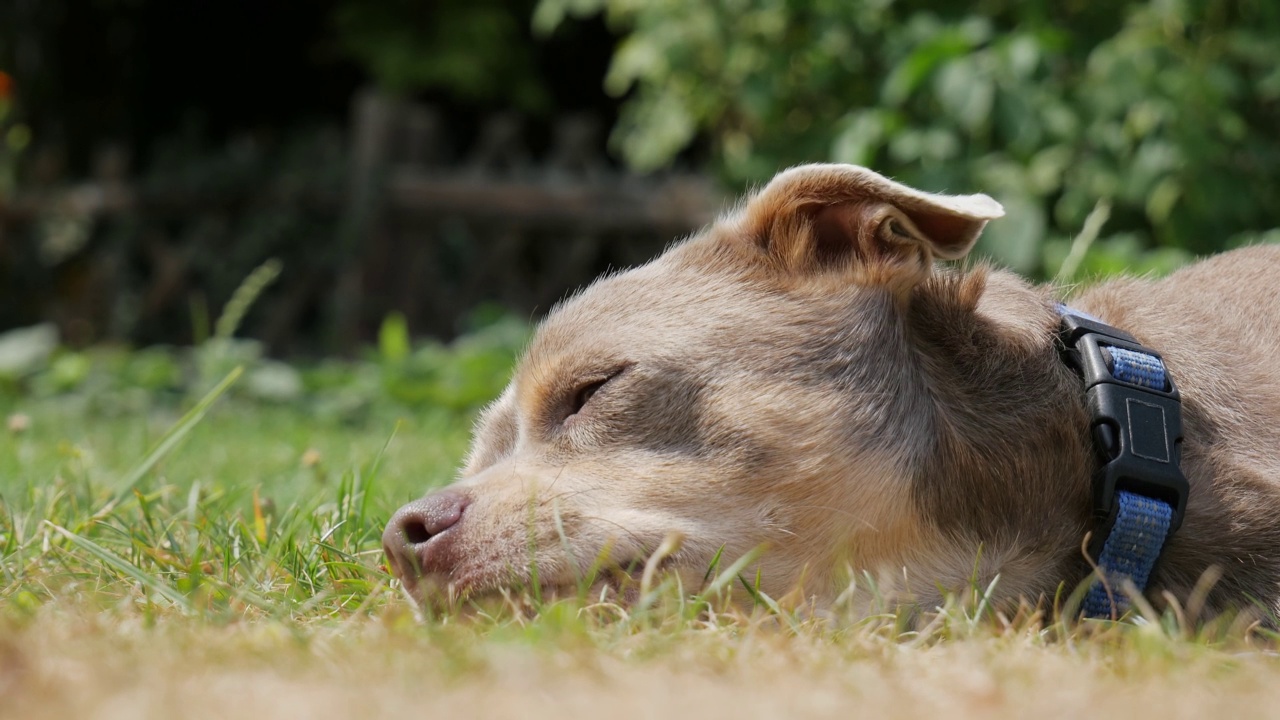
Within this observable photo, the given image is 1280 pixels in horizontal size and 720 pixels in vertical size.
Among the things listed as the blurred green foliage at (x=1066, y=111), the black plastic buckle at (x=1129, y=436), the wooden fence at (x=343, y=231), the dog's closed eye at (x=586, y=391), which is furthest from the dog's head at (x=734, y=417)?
the wooden fence at (x=343, y=231)

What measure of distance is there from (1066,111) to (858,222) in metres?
3.61

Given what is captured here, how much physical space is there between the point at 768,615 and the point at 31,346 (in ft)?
24.4

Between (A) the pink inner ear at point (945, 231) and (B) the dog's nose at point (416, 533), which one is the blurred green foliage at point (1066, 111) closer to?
(A) the pink inner ear at point (945, 231)

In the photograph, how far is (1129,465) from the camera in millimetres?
2732

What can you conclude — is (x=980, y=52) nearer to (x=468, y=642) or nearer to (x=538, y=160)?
(x=468, y=642)

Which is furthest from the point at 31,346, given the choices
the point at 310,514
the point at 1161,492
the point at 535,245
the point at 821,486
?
the point at 1161,492

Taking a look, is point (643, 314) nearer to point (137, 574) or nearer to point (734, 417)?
point (734, 417)

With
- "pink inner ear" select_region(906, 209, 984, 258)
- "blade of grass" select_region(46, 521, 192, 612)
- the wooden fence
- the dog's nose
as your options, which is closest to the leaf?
the wooden fence

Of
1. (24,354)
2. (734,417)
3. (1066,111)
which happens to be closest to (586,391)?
(734,417)

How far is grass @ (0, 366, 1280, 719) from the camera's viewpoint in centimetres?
169

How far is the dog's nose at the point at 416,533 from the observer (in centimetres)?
269

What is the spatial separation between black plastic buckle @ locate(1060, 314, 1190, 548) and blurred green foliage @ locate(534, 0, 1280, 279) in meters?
2.66

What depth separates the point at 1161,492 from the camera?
2729 millimetres

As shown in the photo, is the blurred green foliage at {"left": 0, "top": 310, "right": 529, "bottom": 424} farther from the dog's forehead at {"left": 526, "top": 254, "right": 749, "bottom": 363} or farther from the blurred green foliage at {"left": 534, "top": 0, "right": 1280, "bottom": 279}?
the dog's forehead at {"left": 526, "top": 254, "right": 749, "bottom": 363}
